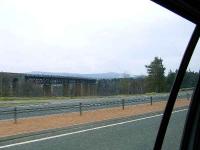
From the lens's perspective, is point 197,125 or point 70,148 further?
point 70,148

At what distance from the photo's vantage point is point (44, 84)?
88312 millimetres

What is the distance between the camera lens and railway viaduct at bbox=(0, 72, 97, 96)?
76625 mm

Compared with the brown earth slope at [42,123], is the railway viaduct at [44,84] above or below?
above

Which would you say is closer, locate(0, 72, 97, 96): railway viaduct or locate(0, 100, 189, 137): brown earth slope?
locate(0, 100, 189, 137): brown earth slope

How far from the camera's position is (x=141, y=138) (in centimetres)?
1747

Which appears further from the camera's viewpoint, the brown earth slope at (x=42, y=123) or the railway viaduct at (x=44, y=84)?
the railway viaduct at (x=44, y=84)

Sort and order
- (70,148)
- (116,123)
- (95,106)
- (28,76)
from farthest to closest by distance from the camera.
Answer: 1. (28,76)
2. (95,106)
3. (116,123)
4. (70,148)

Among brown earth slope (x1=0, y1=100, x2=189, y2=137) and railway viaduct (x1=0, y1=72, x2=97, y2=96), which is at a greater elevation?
railway viaduct (x1=0, y1=72, x2=97, y2=96)

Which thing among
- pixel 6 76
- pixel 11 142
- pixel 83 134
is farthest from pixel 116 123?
pixel 6 76

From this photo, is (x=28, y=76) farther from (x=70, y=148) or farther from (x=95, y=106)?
(x=70, y=148)

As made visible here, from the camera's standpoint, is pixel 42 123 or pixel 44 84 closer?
pixel 42 123

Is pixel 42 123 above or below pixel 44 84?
below

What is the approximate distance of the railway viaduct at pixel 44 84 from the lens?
76.6m

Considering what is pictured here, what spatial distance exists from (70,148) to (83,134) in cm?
361
